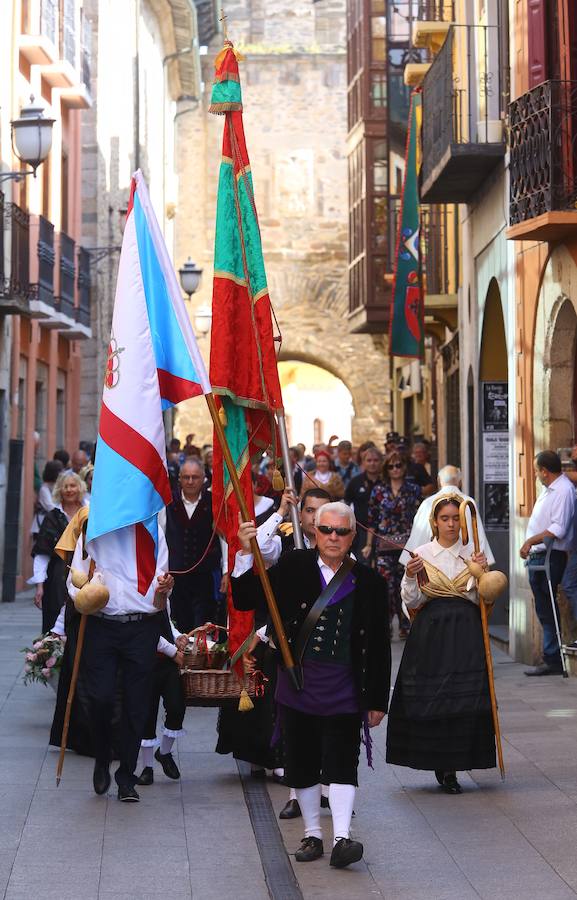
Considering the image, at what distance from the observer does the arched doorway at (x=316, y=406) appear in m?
57.6

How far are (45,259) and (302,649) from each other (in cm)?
1880

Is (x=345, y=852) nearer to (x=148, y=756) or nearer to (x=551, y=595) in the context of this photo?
(x=148, y=756)

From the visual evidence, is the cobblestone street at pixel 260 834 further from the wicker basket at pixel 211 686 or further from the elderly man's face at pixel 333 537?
the elderly man's face at pixel 333 537

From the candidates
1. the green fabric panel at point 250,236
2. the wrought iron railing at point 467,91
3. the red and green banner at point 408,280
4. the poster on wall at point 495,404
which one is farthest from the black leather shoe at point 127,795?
the red and green banner at point 408,280

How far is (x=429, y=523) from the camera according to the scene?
10.2 metres

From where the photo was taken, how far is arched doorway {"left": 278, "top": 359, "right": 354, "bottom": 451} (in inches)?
2266

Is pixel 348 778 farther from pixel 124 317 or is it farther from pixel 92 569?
pixel 124 317

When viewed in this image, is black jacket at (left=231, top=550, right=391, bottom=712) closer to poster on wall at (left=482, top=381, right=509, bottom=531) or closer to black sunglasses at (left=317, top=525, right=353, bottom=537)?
black sunglasses at (left=317, top=525, right=353, bottom=537)

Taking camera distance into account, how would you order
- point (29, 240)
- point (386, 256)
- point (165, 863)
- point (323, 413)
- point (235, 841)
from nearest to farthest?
point (165, 863) < point (235, 841) < point (29, 240) < point (386, 256) < point (323, 413)

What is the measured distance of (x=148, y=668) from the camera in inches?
345

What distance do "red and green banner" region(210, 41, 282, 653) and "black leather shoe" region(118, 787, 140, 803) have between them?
86 cm

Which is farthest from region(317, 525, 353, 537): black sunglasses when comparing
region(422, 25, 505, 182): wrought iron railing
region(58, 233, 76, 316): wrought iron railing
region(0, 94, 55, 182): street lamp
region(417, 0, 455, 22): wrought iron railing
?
region(58, 233, 76, 316): wrought iron railing

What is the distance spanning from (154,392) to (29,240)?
15792 millimetres

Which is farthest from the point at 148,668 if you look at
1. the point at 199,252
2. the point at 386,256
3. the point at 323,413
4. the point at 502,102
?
the point at 323,413
